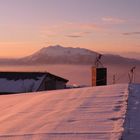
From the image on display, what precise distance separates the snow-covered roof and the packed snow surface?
20.3 metres

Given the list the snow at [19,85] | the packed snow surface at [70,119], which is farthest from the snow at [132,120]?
the snow at [19,85]

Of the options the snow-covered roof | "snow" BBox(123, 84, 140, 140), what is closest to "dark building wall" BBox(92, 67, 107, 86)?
the snow-covered roof

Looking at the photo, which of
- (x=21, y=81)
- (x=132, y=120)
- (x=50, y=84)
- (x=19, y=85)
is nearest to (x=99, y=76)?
(x=19, y=85)

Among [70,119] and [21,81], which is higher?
[70,119]

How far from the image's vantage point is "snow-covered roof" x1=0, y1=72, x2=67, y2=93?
85.7 feet

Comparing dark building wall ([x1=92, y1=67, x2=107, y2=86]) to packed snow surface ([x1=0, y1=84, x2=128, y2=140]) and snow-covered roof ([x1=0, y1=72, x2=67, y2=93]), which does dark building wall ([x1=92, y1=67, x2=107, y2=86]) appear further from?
packed snow surface ([x1=0, y1=84, x2=128, y2=140])

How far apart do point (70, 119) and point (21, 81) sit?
22914 mm

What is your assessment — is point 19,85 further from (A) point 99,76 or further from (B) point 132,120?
(B) point 132,120

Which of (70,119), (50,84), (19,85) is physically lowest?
(50,84)

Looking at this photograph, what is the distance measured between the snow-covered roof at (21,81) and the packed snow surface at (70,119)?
66.6 ft

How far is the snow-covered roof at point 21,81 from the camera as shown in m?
26.1

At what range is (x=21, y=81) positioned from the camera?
88.4 feet

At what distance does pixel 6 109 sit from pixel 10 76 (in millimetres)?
22193

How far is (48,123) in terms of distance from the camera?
13.5 feet
